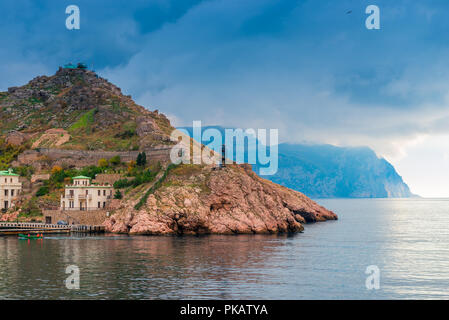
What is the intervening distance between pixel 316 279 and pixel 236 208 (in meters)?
59.0

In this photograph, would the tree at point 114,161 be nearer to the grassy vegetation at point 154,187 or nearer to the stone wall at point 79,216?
the stone wall at point 79,216

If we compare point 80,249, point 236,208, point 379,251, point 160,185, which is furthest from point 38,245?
point 379,251

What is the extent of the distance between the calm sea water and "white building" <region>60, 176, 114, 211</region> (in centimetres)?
2652

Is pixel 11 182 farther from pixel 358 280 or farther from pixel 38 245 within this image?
pixel 358 280

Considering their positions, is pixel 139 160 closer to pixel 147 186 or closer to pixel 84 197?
pixel 147 186

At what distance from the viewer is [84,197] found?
139750 millimetres

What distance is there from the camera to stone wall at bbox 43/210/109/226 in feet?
438

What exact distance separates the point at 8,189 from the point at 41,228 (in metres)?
30.3

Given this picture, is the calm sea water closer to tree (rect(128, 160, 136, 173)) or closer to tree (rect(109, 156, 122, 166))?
tree (rect(128, 160, 136, 173))

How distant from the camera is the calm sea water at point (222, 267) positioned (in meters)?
57.9

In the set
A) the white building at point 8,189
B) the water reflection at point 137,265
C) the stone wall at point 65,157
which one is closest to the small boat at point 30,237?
the water reflection at point 137,265

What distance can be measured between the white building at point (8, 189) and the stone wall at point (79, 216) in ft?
64.3

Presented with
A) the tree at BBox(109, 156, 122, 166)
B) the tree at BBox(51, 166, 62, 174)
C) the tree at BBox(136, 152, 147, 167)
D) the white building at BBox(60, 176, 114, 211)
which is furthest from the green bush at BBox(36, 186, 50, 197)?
the tree at BBox(136, 152, 147, 167)
